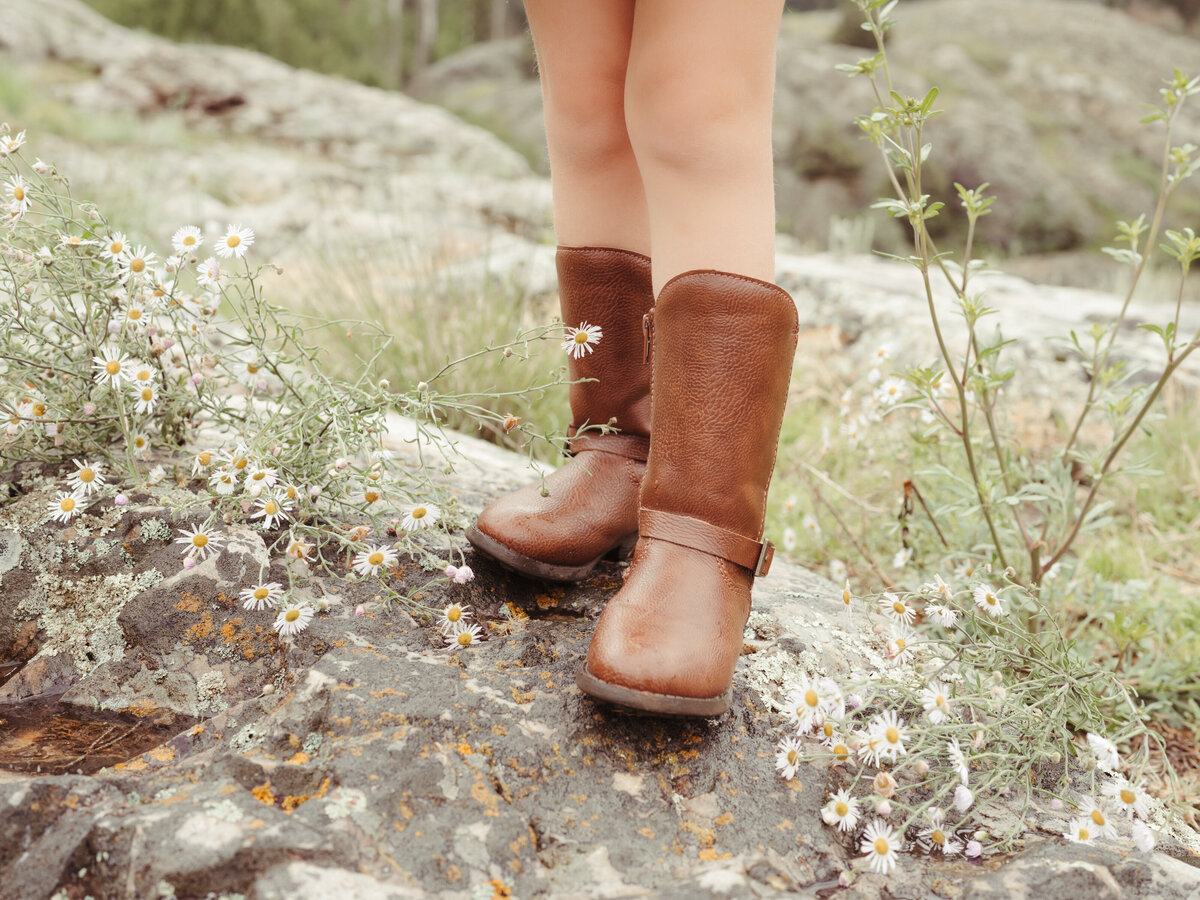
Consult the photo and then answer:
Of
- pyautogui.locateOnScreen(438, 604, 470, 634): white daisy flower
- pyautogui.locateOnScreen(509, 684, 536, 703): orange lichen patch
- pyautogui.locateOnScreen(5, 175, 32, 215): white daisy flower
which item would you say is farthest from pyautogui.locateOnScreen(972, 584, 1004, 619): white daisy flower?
pyautogui.locateOnScreen(5, 175, 32, 215): white daisy flower

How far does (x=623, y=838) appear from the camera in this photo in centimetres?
97

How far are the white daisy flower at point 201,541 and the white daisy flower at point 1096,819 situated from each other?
1.25 meters

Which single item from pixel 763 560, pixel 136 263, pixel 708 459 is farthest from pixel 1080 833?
pixel 136 263

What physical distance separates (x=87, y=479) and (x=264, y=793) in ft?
2.19

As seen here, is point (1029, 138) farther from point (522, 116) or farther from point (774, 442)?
point (774, 442)

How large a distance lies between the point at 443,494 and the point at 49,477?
2.35 ft

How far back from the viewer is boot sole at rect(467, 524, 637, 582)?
1.38 m

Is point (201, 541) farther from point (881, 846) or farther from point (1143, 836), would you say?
point (1143, 836)

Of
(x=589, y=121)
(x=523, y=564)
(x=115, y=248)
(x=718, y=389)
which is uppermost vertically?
(x=589, y=121)

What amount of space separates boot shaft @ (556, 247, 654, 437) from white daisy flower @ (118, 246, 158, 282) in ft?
→ 2.25

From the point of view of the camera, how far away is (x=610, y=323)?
1554mm

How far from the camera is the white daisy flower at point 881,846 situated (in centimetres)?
96

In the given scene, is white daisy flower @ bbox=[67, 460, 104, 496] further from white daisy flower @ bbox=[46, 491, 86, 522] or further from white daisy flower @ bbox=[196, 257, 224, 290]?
white daisy flower @ bbox=[196, 257, 224, 290]

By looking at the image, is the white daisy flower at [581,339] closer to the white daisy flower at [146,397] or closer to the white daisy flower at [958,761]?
the white daisy flower at [146,397]
